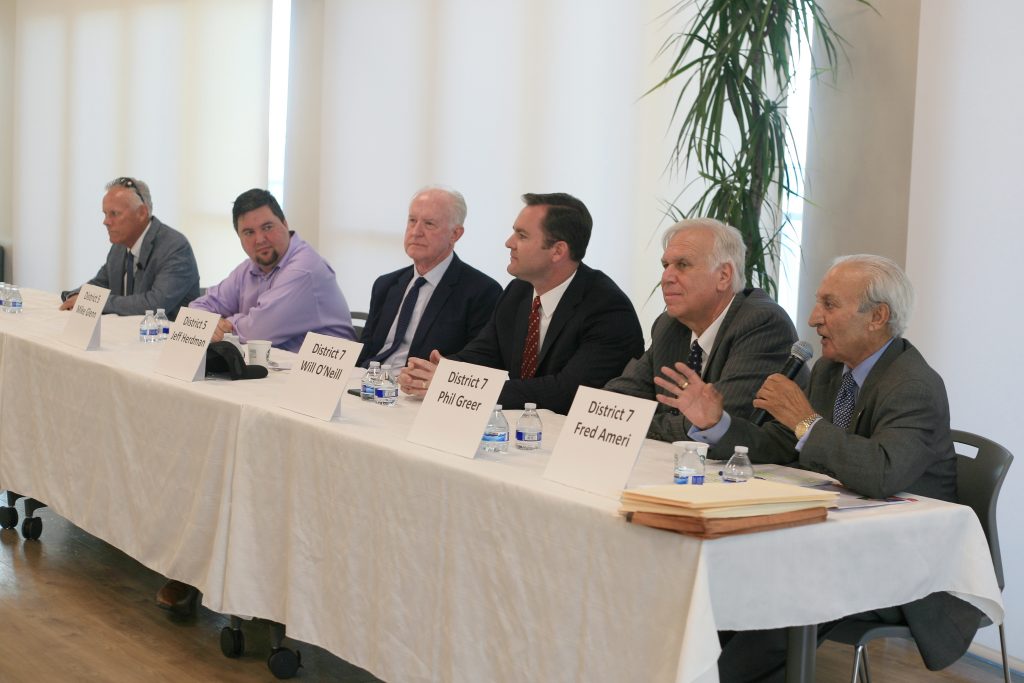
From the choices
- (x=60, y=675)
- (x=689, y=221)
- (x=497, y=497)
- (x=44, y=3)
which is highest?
(x=44, y=3)

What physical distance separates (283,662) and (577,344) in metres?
1.16

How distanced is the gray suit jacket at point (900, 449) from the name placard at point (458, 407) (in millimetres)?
515

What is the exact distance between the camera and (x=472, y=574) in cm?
198

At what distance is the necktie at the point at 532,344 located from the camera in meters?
3.22

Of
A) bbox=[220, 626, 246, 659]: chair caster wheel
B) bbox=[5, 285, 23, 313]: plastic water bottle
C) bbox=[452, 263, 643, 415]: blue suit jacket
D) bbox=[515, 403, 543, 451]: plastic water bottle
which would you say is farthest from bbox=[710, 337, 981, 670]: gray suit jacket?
bbox=[5, 285, 23, 313]: plastic water bottle

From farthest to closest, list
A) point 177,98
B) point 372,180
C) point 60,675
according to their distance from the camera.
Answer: point 177,98, point 372,180, point 60,675

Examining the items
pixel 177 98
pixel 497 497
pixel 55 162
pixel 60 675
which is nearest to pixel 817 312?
pixel 497 497

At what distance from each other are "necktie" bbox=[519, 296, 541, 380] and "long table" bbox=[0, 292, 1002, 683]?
0.52 metres

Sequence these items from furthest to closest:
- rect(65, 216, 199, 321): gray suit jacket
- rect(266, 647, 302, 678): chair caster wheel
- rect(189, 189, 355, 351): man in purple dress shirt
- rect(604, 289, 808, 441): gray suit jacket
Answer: rect(65, 216, 199, 321): gray suit jacket
rect(189, 189, 355, 351): man in purple dress shirt
rect(266, 647, 302, 678): chair caster wheel
rect(604, 289, 808, 441): gray suit jacket

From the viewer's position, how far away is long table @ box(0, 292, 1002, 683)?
5.57 feet

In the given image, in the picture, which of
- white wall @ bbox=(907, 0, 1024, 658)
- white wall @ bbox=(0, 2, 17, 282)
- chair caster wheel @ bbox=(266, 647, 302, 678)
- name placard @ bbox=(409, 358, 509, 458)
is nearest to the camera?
name placard @ bbox=(409, 358, 509, 458)

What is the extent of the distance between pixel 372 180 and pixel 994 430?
13.8 feet

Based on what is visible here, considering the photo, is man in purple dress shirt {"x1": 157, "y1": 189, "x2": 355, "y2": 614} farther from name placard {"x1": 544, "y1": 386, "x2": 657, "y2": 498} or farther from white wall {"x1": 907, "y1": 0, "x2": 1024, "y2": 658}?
name placard {"x1": 544, "y1": 386, "x2": 657, "y2": 498}

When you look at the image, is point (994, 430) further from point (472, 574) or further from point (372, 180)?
point (372, 180)
